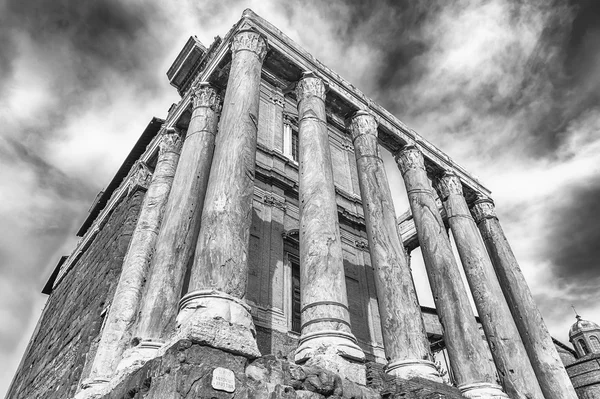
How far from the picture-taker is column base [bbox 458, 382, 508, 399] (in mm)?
8375

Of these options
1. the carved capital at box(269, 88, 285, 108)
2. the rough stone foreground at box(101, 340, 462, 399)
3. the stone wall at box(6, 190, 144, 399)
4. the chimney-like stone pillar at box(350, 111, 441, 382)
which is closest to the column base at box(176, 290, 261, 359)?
the rough stone foreground at box(101, 340, 462, 399)

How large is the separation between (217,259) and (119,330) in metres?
5.02

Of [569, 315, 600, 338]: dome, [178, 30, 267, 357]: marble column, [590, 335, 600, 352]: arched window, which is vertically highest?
[569, 315, 600, 338]: dome

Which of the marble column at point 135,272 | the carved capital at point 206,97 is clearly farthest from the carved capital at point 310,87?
the marble column at point 135,272

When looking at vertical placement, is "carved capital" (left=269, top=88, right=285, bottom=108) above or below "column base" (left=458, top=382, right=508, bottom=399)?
above

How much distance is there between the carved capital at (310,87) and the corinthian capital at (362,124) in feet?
4.63

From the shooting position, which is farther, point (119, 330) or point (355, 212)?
point (355, 212)

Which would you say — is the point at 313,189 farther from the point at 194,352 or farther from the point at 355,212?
the point at 355,212

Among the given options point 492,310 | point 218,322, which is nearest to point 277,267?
point 492,310

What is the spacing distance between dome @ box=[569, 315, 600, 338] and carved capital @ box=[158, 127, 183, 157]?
46.3m

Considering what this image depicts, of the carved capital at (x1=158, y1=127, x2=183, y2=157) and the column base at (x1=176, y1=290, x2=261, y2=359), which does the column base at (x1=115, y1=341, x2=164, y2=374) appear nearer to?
the column base at (x1=176, y1=290, x2=261, y2=359)

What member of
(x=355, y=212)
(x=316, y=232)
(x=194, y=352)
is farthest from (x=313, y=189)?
(x=355, y=212)

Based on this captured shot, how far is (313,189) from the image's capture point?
28.5ft

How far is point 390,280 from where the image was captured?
341 inches
